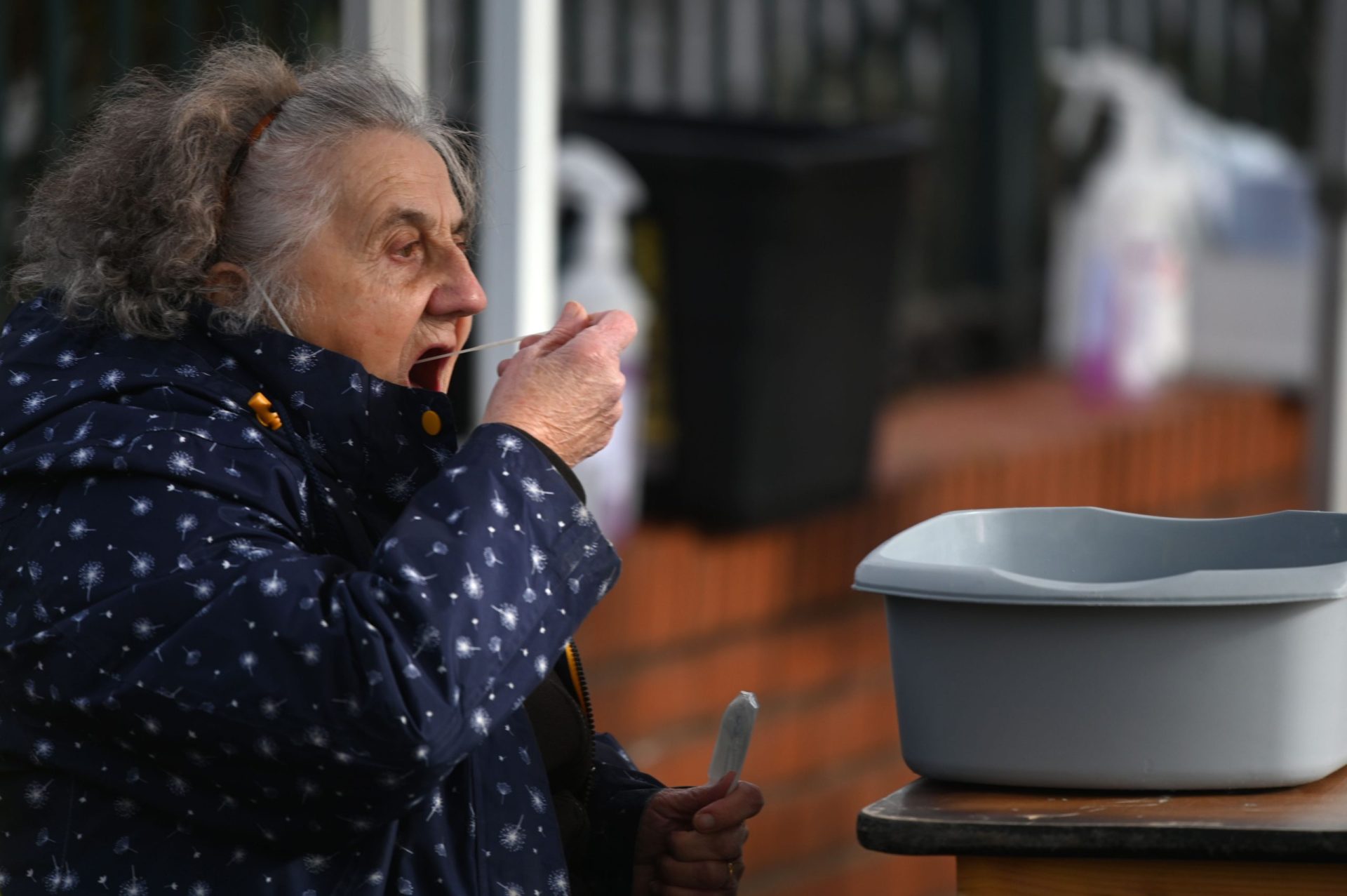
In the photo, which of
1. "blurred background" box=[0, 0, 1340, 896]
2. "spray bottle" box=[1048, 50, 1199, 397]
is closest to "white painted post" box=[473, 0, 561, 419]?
"blurred background" box=[0, 0, 1340, 896]

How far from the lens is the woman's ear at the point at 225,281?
5.13 feet

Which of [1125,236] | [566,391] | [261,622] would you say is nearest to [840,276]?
[1125,236]

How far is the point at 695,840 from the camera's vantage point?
69.4 inches

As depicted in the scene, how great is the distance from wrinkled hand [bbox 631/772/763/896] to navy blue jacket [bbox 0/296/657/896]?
230mm

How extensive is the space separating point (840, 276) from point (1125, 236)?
3.75 feet

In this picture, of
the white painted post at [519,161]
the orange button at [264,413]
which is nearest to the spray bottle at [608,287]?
the white painted post at [519,161]

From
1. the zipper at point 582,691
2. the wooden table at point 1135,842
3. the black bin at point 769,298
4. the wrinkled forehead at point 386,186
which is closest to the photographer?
the wooden table at point 1135,842

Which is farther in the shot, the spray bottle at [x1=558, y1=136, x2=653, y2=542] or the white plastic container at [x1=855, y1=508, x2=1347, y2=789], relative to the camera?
the spray bottle at [x1=558, y1=136, x2=653, y2=542]

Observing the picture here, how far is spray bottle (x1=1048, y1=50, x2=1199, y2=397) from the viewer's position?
14.3 ft

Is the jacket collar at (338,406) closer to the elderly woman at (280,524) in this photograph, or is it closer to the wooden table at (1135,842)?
the elderly woman at (280,524)

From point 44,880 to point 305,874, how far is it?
20cm

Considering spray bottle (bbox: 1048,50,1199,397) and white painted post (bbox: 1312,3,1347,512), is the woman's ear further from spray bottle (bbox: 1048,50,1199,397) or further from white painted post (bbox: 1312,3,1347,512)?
spray bottle (bbox: 1048,50,1199,397)

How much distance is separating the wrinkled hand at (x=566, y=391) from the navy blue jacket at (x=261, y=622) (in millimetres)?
46

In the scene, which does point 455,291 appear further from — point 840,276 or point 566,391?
point 840,276
